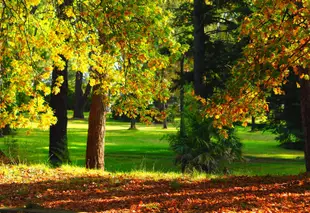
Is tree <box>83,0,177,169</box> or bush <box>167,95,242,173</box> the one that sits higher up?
tree <box>83,0,177,169</box>

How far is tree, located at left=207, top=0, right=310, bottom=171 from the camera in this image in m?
6.19

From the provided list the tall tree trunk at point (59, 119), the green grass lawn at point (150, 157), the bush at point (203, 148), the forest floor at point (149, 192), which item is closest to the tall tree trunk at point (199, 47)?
the green grass lawn at point (150, 157)

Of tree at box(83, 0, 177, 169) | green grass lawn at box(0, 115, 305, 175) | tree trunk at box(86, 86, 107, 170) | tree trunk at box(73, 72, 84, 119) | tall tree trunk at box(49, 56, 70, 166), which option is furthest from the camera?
tree trunk at box(73, 72, 84, 119)

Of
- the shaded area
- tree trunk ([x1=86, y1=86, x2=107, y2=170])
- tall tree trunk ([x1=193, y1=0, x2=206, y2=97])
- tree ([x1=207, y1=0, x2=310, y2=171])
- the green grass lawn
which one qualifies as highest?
tall tree trunk ([x1=193, y1=0, x2=206, y2=97])

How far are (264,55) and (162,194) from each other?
10.00 feet

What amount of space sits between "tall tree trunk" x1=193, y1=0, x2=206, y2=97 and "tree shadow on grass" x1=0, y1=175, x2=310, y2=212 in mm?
12147

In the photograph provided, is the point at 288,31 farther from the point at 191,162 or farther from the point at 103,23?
the point at 191,162

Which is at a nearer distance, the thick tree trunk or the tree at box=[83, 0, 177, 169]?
the tree at box=[83, 0, 177, 169]

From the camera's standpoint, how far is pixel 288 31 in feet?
20.4

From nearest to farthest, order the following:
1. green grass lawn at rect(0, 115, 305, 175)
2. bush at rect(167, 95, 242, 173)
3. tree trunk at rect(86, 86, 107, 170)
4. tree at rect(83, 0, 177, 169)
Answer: tree at rect(83, 0, 177, 169), tree trunk at rect(86, 86, 107, 170), bush at rect(167, 95, 242, 173), green grass lawn at rect(0, 115, 305, 175)

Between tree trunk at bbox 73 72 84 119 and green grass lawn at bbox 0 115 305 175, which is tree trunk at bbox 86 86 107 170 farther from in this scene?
tree trunk at bbox 73 72 84 119

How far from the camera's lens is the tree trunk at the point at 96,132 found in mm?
12984

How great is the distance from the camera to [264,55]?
6.51 m

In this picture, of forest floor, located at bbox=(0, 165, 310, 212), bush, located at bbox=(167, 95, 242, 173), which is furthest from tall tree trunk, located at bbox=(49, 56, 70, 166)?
forest floor, located at bbox=(0, 165, 310, 212)
